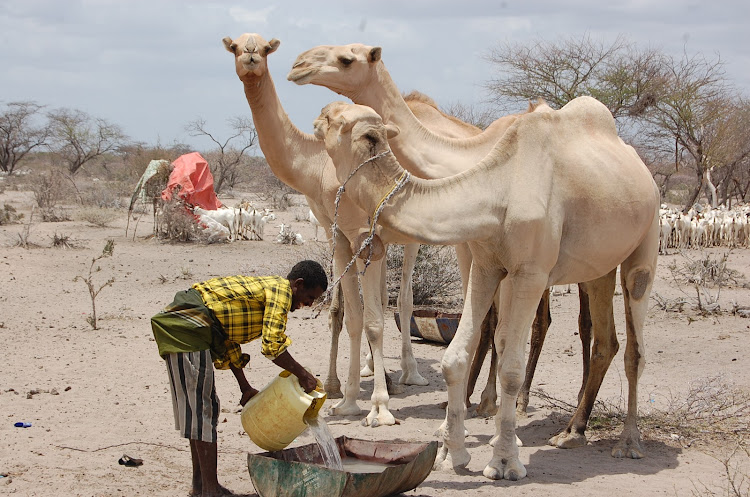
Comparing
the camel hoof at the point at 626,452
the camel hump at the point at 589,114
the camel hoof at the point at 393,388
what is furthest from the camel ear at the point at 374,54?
the camel hoof at the point at 626,452

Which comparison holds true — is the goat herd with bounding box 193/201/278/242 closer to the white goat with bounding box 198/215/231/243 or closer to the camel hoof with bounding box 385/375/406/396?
the white goat with bounding box 198/215/231/243

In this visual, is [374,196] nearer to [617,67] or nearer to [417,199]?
[417,199]

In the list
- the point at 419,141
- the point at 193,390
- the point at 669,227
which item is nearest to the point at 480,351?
the point at 419,141

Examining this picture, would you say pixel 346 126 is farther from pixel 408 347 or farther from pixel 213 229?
pixel 213 229

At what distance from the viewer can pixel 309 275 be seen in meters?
4.58

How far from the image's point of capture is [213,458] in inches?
179

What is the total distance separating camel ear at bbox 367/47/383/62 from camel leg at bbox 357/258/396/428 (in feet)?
5.00

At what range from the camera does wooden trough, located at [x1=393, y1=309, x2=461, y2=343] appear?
884cm

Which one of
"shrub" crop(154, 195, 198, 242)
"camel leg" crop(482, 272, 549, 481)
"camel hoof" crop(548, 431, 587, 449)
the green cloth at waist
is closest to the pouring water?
the green cloth at waist

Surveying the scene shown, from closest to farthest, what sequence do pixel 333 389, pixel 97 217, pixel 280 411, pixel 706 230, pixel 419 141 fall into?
1. pixel 280 411
2. pixel 419 141
3. pixel 333 389
4. pixel 706 230
5. pixel 97 217

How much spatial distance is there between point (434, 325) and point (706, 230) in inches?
570

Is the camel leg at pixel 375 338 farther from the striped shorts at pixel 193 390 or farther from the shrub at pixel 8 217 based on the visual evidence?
the shrub at pixel 8 217

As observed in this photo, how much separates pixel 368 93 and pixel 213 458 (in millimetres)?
2779

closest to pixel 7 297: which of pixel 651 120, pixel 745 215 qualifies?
pixel 745 215
